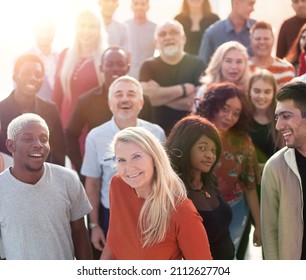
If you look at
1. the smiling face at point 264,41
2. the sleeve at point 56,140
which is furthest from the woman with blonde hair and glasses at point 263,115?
the sleeve at point 56,140

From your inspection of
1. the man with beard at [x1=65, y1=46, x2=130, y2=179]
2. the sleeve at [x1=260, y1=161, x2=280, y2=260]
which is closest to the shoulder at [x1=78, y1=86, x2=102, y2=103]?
the man with beard at [x1=65, y1=46, x2=130, y2=179]

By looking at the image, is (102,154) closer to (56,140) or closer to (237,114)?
(56,140)

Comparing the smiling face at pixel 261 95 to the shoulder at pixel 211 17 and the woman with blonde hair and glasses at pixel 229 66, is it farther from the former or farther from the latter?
the shoulder at pixel 211 17

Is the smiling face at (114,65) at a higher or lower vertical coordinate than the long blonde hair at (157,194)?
higher

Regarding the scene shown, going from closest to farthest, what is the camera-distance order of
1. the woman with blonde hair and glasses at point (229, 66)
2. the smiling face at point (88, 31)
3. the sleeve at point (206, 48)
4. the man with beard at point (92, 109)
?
the man with beard at point (92, 109)
the woman with blonde hair and glasses at point (229, 66)
the smiling face at point (88, 31)
the sleeve at point (206, 48)

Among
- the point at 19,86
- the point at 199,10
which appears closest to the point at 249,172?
the point at 19,86

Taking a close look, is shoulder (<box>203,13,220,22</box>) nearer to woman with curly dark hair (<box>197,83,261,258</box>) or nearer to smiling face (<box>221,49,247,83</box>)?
smiling face (<box>221,49,247,83</box>)

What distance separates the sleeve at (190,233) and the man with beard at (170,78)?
196cm

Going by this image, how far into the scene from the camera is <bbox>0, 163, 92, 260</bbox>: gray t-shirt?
2.89 m

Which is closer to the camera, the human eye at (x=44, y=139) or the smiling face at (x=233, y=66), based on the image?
the human eye at (x=44, y=139)

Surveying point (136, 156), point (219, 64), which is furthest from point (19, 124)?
Answer: point (219, 64)

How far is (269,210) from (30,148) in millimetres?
986

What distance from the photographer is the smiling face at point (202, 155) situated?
2973 mm

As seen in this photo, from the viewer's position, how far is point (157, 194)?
2547 mm
